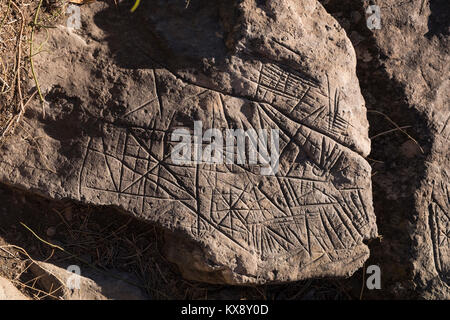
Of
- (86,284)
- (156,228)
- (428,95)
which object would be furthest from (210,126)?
(428,95)

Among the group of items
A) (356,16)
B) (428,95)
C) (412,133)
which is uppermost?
(356,16)

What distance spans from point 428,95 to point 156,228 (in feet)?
6.04

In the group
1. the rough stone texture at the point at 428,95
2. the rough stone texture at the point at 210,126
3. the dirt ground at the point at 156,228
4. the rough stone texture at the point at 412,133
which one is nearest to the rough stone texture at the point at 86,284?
the dirt ground at the point at 156,228

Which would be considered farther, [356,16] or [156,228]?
[356,16]

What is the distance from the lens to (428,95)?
320 cm

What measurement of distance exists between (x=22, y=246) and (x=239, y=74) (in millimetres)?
1543

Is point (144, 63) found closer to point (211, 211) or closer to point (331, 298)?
point (211, 211)

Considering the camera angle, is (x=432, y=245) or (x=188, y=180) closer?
(x=188, y=180)

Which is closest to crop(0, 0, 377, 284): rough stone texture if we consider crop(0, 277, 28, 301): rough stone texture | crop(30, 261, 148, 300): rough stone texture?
crop(30, 261, 148, 300): rough stone texture

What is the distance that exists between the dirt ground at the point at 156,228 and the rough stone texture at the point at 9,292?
2.6 inches

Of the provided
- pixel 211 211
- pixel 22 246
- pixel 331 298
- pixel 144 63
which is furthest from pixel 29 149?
pixel 331 298

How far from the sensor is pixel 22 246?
2922mm

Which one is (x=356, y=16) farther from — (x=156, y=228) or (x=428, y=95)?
(x=156, y=228)

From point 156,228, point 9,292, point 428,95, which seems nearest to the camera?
point 9,292
